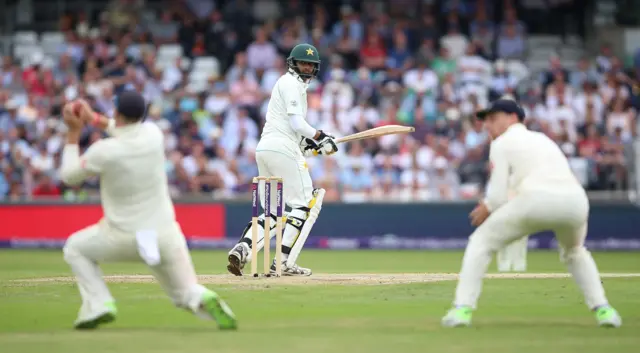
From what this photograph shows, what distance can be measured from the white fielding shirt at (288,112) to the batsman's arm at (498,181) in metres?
4.06

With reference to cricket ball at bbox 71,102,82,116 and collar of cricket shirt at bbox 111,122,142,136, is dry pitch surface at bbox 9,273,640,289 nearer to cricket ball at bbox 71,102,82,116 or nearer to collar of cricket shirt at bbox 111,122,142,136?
collar of cricket shirt at bbox 111,122,142,136

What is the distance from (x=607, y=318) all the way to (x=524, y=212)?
3.31 ft

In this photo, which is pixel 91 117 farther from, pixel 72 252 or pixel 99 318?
pixel 99 318

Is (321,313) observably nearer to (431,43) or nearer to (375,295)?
(375,295)

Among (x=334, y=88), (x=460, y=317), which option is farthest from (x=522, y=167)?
(x=334, y=88)

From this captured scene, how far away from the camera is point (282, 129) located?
505 inches

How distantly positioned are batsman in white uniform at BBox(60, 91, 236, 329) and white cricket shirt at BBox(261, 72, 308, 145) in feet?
13.6

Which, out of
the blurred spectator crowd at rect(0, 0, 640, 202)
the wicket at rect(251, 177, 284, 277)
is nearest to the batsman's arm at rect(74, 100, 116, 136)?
the wicket at rect(251, 177, 284, 277)

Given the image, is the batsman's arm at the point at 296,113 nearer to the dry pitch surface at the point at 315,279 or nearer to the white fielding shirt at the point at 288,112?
the white fielding shirt at the point at 288,112

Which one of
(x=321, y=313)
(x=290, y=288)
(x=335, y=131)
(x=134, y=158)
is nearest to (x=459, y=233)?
(x=335, y=131)

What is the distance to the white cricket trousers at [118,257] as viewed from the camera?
8500mm

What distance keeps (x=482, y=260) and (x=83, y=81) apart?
1766 centimetres

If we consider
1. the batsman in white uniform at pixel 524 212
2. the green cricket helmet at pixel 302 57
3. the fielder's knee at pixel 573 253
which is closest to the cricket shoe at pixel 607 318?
the batsman in white uniform at pixel 524 212

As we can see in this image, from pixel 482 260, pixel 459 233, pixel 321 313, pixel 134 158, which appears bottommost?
pixel 459 233
